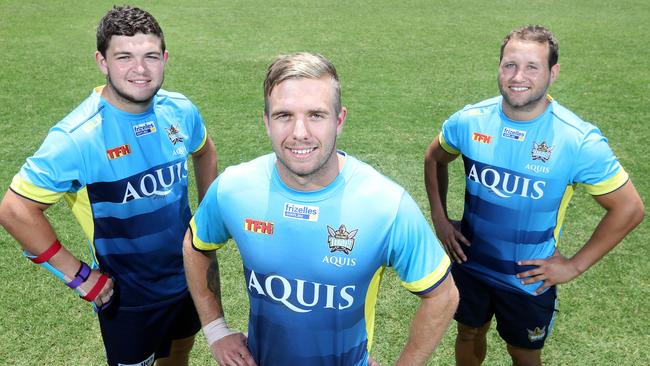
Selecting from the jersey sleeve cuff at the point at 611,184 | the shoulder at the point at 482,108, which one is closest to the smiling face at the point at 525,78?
the shoulder at the point at 482,108

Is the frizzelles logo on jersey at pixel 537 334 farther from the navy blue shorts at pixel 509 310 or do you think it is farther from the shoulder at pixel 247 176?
the shoulder at pixel 247 176

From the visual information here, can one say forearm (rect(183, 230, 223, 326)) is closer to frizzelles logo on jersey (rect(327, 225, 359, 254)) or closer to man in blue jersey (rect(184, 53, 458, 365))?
man in blue jersey (rect(184, 53, 458, 365))

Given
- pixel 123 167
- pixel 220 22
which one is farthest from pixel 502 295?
pixel 220 22

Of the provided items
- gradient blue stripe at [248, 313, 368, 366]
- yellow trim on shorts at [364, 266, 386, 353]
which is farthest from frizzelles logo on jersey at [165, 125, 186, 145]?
yellow trim on shorts at [364, 266, 386, 353]

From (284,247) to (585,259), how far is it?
202 cm

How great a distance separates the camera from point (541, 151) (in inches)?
138

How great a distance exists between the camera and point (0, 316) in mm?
4977

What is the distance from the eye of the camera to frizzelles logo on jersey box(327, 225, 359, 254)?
254 cm

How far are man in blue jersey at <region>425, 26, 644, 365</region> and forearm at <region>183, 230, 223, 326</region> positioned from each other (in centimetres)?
170

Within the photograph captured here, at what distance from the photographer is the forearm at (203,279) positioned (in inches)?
117

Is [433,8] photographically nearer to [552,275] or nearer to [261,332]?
[552,275]

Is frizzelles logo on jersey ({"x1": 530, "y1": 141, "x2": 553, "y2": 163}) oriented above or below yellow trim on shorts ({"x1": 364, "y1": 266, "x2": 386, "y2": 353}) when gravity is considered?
above

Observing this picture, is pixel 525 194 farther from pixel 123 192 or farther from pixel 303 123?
pixel 123 192

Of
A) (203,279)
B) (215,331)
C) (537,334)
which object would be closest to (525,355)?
(537,334)
